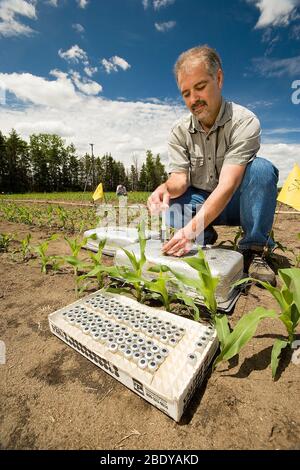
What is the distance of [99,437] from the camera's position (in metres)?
0.73

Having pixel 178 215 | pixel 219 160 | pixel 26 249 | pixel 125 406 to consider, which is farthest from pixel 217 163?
pixel 26 249

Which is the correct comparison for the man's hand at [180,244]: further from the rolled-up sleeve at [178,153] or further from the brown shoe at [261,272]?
the rolled-up sleeve at [178,153]

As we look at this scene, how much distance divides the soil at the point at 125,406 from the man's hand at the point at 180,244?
1.93 feet

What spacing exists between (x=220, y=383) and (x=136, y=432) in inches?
13.5

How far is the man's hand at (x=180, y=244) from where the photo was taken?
1.50 meters

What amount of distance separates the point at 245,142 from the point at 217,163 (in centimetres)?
28

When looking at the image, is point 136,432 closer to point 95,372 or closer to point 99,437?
point 99,437

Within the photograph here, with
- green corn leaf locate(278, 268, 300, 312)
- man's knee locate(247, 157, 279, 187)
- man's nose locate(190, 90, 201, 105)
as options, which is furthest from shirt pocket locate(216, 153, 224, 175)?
green corn leaf locate(278, 268, 300, 312)

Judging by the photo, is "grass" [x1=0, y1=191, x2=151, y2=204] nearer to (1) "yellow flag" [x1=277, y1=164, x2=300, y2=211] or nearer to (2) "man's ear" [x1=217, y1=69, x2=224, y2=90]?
(1) "yellow flag" [x1=277, y1=164, x2=300, y2=211]

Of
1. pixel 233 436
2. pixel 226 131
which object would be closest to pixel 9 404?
pixel 233 436

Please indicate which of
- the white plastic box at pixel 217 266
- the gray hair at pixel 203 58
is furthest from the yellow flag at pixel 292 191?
the gray hair at pixel 203 58

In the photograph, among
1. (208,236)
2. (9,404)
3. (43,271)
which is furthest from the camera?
(208,236)
